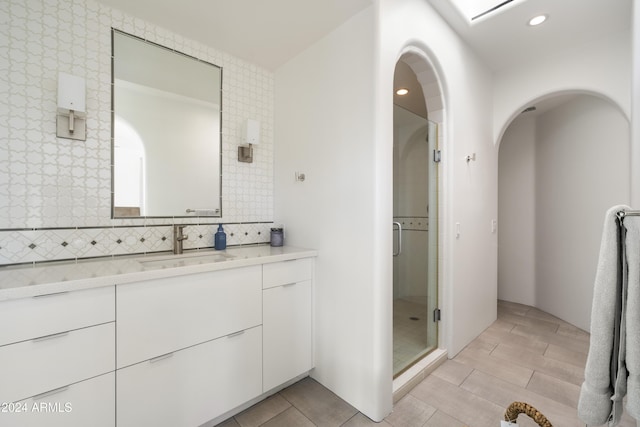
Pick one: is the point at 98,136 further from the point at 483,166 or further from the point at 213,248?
the point at 483,166

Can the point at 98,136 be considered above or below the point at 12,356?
above

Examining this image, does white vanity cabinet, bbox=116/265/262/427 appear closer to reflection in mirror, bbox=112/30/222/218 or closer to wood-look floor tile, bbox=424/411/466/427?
reflection in mirror, bbox=112/30/222/218

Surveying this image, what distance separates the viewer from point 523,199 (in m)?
3.55

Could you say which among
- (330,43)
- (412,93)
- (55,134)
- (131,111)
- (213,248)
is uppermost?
(412,93)

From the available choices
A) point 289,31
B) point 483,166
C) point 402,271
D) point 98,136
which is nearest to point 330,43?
point 289,31

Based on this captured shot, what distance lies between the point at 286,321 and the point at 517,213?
Result: 3.55 metres

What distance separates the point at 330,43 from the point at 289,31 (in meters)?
0.30

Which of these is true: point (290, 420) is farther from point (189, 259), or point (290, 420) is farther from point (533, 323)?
point (533, 323)

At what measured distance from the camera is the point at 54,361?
1033 mm

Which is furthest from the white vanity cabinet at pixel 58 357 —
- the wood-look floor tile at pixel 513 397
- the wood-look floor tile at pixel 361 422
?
the wood-look floor tile at pixel 513 397

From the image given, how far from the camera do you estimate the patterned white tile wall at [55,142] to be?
1.37 m

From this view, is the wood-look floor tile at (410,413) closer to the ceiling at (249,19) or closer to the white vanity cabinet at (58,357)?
the white vanity cabinet at (58,357)

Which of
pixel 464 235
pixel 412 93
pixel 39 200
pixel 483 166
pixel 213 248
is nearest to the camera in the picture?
pixel 39 200

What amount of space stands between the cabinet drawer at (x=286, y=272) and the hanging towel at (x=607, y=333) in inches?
55.8
